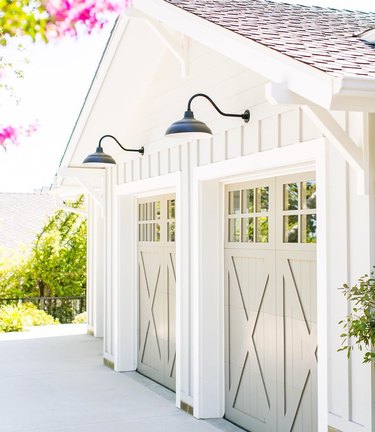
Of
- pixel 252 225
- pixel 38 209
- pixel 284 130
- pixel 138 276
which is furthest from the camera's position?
pixel 38 209

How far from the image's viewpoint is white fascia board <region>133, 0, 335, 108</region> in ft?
12.0

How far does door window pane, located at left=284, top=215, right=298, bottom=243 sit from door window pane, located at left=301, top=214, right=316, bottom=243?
0.12 m

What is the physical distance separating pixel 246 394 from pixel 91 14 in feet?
15.1

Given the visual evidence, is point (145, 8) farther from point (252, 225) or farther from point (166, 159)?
point (252, 225)

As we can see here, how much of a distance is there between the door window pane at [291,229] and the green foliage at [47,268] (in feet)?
40.7

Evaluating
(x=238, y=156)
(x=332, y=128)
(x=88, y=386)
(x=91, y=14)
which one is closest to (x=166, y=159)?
(x=238, y=156)

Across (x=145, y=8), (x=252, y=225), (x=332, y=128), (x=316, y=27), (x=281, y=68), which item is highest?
(x=145, y=8)

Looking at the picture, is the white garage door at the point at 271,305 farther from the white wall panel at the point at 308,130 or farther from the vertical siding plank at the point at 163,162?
the vertical siding plank at the point at 163,162

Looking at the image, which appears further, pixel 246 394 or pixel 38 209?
pixel 38 209

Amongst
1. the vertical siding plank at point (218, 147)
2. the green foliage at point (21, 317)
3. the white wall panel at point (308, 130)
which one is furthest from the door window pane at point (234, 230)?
the green foliage at point (21, 317)

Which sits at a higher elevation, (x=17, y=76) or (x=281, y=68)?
(x=17, y=76)

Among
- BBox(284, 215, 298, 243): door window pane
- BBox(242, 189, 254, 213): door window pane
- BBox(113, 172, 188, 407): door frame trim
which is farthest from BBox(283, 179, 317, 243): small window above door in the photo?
BBox(113, 172, 188, 407): door frame trim

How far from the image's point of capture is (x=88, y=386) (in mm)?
8094

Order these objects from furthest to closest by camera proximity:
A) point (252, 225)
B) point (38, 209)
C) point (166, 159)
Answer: point (38, 209) < point (166, 159) < point (252, 225)
